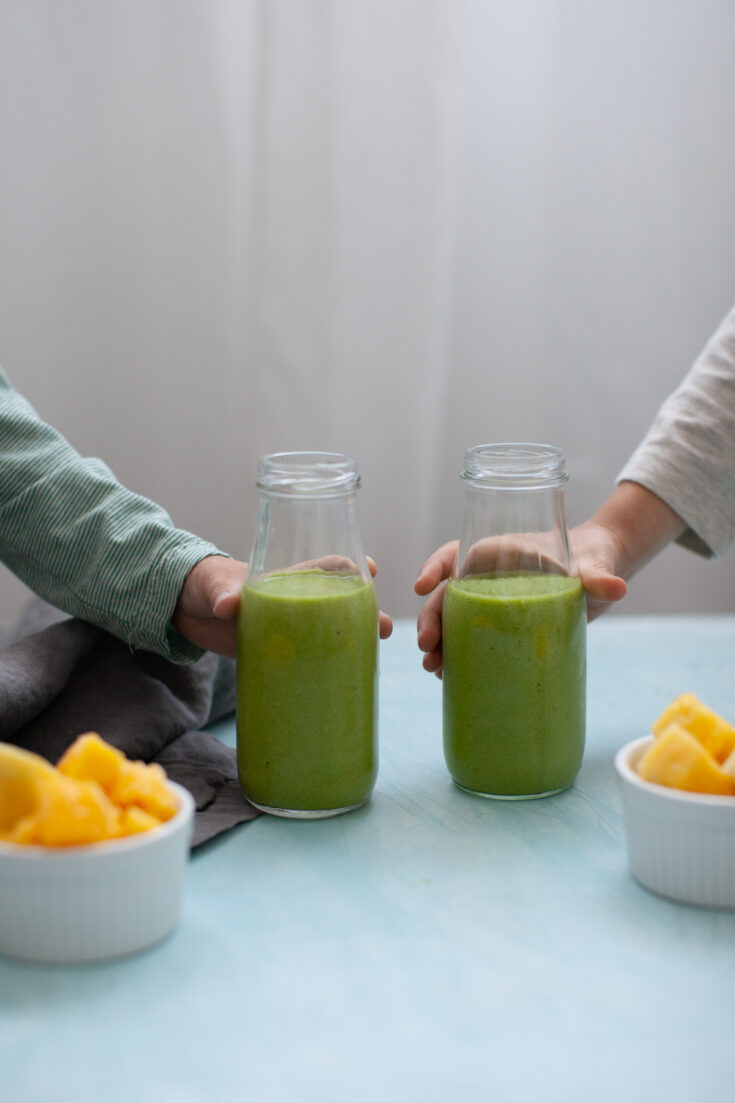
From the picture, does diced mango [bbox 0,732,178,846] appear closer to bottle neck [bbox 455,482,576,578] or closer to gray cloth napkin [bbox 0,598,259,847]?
gray cloth napkin [bbox 0,598,259,847]

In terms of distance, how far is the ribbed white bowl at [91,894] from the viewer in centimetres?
56

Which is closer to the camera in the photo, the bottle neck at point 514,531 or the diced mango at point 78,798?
the diced mango at point 78,798

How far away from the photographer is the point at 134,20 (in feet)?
5.94

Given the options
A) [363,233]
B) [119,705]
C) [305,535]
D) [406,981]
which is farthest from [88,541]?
[363,233]

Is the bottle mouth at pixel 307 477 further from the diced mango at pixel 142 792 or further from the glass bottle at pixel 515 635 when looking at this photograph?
the diced mango at pixel 142 792

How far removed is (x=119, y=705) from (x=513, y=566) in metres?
0.33

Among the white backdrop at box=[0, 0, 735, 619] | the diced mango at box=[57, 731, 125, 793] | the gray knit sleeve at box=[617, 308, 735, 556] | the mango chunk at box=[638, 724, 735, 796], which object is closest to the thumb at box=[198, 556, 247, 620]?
the diced mango at box=[57, 731, 125, 793]

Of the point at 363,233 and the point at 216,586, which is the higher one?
the point at 363,233

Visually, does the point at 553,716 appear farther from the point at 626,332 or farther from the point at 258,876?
the point at 626,332

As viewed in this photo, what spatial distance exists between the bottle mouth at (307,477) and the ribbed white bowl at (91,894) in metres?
0.25

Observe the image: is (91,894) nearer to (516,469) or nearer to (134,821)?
(134,821)

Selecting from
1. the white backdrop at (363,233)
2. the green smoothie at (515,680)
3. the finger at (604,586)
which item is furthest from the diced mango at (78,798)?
the white backdrop at (363,233)

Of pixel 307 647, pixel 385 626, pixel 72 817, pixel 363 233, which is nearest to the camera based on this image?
pixel 72 817

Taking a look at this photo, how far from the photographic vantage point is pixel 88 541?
0.93 meters
